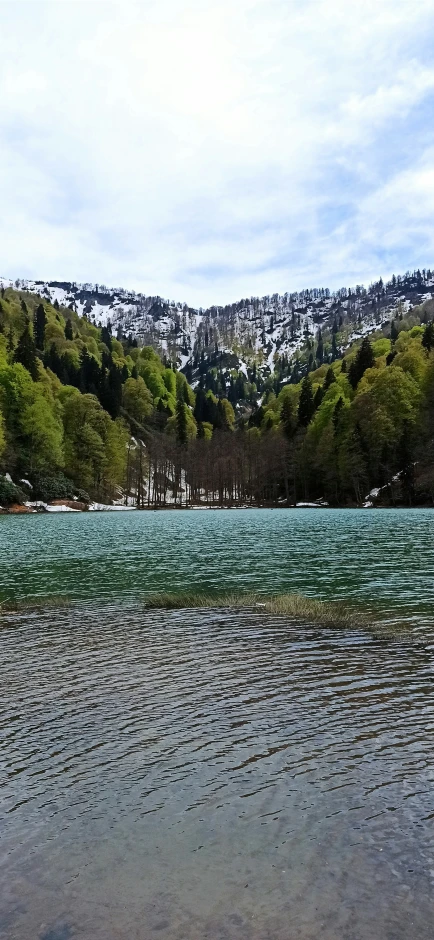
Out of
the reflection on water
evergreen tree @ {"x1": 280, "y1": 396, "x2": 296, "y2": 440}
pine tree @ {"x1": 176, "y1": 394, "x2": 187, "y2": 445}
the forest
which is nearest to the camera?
the reflection on water

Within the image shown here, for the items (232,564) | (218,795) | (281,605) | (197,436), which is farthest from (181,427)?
(218,795)

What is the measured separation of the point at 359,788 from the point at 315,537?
125 ft

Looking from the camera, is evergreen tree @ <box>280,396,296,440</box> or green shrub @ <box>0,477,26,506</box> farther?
evergreen tree @ <box>280,396,296,440</box>

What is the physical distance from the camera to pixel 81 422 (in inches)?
4149

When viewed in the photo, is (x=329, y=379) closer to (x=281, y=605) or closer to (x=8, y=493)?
(x=8, y=493)

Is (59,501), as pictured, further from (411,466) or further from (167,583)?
(167,583)

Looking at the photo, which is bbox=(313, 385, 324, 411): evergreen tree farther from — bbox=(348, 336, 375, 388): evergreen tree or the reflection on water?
the reflection on water

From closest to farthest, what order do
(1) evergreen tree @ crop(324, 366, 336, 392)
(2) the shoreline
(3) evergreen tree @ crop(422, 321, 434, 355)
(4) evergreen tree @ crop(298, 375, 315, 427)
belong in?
(2) the shoreline < (3) evergreen tree @ crop(422, 321, 434, 355) < (4) evergreen tree @ crop(298, 375, 315, 427) < (1) evergreen tree @ crop(324, 366, 336, 392)

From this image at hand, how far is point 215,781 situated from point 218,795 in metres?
0.35

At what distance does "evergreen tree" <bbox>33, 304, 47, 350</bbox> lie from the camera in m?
151

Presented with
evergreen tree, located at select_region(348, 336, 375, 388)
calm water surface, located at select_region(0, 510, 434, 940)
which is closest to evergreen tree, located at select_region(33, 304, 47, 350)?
evergreen tree, located at select_region(348, 336, 375, 388)

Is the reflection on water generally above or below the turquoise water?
below

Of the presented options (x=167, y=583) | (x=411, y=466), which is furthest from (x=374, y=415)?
(x=167, y=583)

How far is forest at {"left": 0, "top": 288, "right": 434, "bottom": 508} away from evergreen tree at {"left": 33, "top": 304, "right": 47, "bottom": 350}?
0.37m
